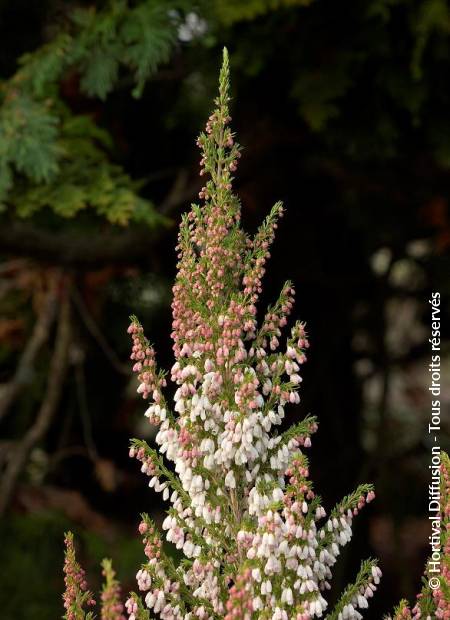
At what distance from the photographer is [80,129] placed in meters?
4.13

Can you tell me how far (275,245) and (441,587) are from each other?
3.77m

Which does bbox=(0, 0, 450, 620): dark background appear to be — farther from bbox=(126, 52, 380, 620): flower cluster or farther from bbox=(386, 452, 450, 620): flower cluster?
bbox=(386, 452, 450, 620): flower cluster

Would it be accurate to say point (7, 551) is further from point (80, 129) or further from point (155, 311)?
point (80, 129)

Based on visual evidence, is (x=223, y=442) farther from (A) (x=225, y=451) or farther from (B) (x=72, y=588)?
(B) (x=72, y=588)

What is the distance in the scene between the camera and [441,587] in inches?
96.3

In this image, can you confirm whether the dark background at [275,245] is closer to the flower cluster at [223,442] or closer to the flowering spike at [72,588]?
the flower cluster at [223,442]

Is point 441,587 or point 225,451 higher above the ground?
point 225,451

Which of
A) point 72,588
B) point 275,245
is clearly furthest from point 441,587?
point 275,245

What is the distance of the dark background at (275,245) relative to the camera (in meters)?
4.42

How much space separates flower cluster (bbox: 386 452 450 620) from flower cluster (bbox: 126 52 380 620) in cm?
15

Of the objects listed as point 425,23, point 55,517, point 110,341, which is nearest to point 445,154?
point 425,23

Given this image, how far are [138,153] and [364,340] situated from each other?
2.45 meters

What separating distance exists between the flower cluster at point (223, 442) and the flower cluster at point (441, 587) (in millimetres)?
149

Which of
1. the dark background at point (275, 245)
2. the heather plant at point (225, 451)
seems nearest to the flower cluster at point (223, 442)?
the heather plant at point (225, 451)
